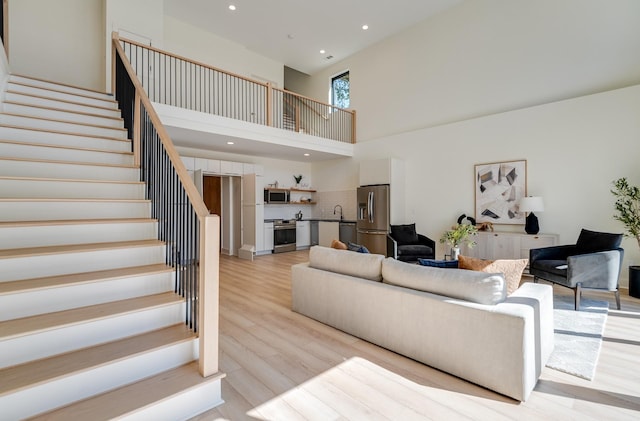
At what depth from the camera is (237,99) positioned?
7652 millimetres

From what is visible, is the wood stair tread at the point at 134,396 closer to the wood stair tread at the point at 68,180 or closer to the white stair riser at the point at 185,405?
the white stair riser at the point at 185,405

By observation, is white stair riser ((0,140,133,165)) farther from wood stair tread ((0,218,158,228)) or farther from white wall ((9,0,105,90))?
white wall ((9,0,105,90))

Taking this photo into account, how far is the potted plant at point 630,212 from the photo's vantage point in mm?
3941

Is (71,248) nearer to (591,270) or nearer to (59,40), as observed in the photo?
(591,270)

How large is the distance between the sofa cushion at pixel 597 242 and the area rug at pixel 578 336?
66cm

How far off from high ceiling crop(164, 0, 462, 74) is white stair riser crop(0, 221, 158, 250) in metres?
5.82

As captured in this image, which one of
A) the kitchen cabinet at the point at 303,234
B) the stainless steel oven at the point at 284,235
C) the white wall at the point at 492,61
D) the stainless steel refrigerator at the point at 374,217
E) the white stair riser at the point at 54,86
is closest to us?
the white stair riser at the point at 54,86

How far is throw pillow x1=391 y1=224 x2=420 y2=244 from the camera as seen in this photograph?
568cm

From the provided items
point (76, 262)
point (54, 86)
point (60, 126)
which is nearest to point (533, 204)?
point (76, 262)

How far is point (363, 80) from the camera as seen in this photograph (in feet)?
26.1

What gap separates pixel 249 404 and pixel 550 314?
2.38 meters

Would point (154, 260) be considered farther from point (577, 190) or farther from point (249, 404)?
point (577, 190)

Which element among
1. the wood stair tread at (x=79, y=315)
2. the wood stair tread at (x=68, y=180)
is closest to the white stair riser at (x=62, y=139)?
the wood stair tread at (x=68, y=180)

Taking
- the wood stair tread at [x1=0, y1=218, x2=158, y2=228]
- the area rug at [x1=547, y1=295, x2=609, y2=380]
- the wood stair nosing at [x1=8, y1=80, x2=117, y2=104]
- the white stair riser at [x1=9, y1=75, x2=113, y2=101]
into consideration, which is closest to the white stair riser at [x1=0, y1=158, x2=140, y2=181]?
the wood stair tread at [x1=0, y1=218, x2=158, y2=228]
